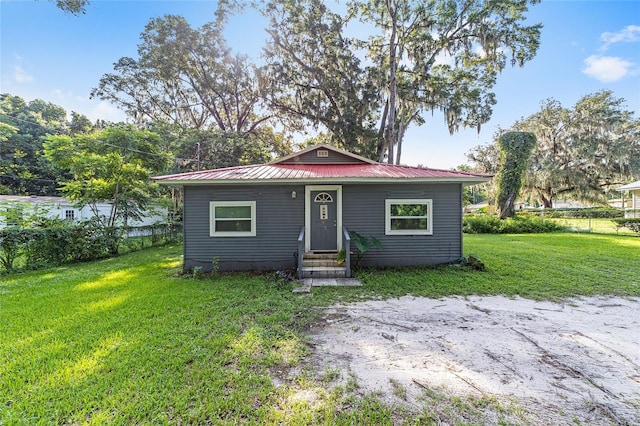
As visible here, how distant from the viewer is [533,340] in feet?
11.1

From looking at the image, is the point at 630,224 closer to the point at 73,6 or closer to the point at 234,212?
the point at 234,212

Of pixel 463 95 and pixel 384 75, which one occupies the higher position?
pixel 384 75

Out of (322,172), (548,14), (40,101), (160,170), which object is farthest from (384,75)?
(40,101)

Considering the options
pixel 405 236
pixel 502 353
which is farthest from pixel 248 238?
pixel 502 353

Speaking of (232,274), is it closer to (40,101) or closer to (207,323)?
(207,323)

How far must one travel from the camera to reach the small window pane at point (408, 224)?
7.24 meters

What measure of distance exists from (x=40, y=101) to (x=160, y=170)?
965 inches

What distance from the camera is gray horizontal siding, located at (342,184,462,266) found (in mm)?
7188

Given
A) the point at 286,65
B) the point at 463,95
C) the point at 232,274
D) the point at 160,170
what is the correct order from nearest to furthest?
the point at 232,274 < the point at 160,170 < the point at 463,95 < the point at 286,65

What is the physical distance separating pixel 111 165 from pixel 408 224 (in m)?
12.0

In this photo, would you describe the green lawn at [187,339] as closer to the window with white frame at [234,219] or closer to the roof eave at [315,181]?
the window with white frame at [234,219]

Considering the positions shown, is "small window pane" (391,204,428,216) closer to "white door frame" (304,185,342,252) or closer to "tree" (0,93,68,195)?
"white door frame" (304,185,342,252)

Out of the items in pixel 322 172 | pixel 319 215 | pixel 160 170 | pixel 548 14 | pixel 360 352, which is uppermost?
pixel 548 14

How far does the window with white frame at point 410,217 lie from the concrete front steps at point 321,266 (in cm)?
168
